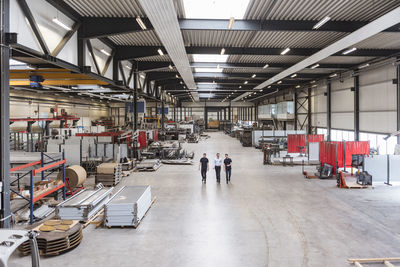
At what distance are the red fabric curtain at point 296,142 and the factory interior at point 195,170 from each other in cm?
197

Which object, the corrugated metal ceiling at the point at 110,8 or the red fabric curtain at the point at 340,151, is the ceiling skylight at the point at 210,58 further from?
the red fabric curtain at the point at 340,151

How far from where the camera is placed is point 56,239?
6.54 m

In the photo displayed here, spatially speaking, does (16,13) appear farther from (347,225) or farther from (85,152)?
(347,225)

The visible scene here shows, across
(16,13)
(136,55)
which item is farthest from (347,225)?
(136,55)

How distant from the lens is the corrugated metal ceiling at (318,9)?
998 centimetres

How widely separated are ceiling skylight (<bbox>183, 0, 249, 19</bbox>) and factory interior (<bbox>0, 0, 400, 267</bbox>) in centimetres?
8

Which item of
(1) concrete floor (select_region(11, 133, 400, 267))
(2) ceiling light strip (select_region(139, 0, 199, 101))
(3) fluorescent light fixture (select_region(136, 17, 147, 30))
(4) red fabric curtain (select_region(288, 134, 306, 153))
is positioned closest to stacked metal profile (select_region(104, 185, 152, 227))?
(1) concrete floor (select_region(11, 133, 400, 267))

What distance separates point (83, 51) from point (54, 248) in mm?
7944

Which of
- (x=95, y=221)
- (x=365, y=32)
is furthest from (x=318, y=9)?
(x=95, y=221)

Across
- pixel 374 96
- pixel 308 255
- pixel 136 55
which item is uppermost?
pixel 136 55

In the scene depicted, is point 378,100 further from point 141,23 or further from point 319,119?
point 141,23

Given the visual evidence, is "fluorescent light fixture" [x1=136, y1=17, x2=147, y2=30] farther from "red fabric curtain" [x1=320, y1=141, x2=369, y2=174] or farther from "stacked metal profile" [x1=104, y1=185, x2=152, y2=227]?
"red fabric curtain" [x1=320, y1=141, x2=369, y2=174]

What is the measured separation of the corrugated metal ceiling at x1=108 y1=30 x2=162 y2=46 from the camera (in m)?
13.6

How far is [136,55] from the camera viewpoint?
15.4 metres
